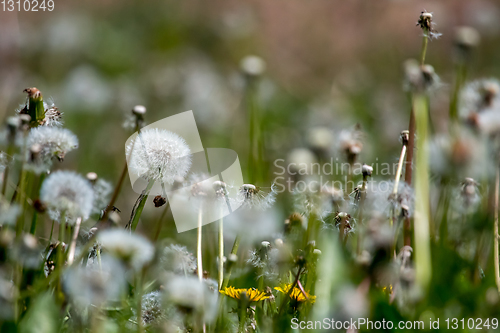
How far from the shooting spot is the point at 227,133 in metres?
3.42

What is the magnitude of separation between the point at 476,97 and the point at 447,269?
0.35 metres

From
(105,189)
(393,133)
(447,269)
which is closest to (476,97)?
(447,269)

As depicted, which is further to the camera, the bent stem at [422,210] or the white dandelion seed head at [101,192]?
the white dandelion seed head at [101,192]


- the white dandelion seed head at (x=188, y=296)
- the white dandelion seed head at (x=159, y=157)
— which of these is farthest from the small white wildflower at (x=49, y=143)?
the white dandelion seed head at (x=188, y=296)

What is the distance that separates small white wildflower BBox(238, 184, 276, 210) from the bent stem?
30 centimetres

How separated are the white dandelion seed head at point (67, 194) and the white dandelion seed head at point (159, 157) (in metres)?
0.18

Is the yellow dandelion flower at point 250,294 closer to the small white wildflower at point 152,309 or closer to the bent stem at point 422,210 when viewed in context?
the small white wildflower at point 152,309

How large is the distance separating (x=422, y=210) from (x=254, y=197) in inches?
13.0

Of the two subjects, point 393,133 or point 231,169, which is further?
point 393,133

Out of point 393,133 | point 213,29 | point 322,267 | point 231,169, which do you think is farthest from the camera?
point 213,29

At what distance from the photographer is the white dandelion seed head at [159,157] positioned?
1063 mm

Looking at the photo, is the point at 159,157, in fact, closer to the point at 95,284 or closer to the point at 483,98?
the point at 95,284

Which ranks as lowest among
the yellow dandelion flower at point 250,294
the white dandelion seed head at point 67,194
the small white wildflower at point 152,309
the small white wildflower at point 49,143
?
the small white wildflower at point 152,309

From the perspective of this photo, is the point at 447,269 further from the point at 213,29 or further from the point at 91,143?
the point at 213,29
